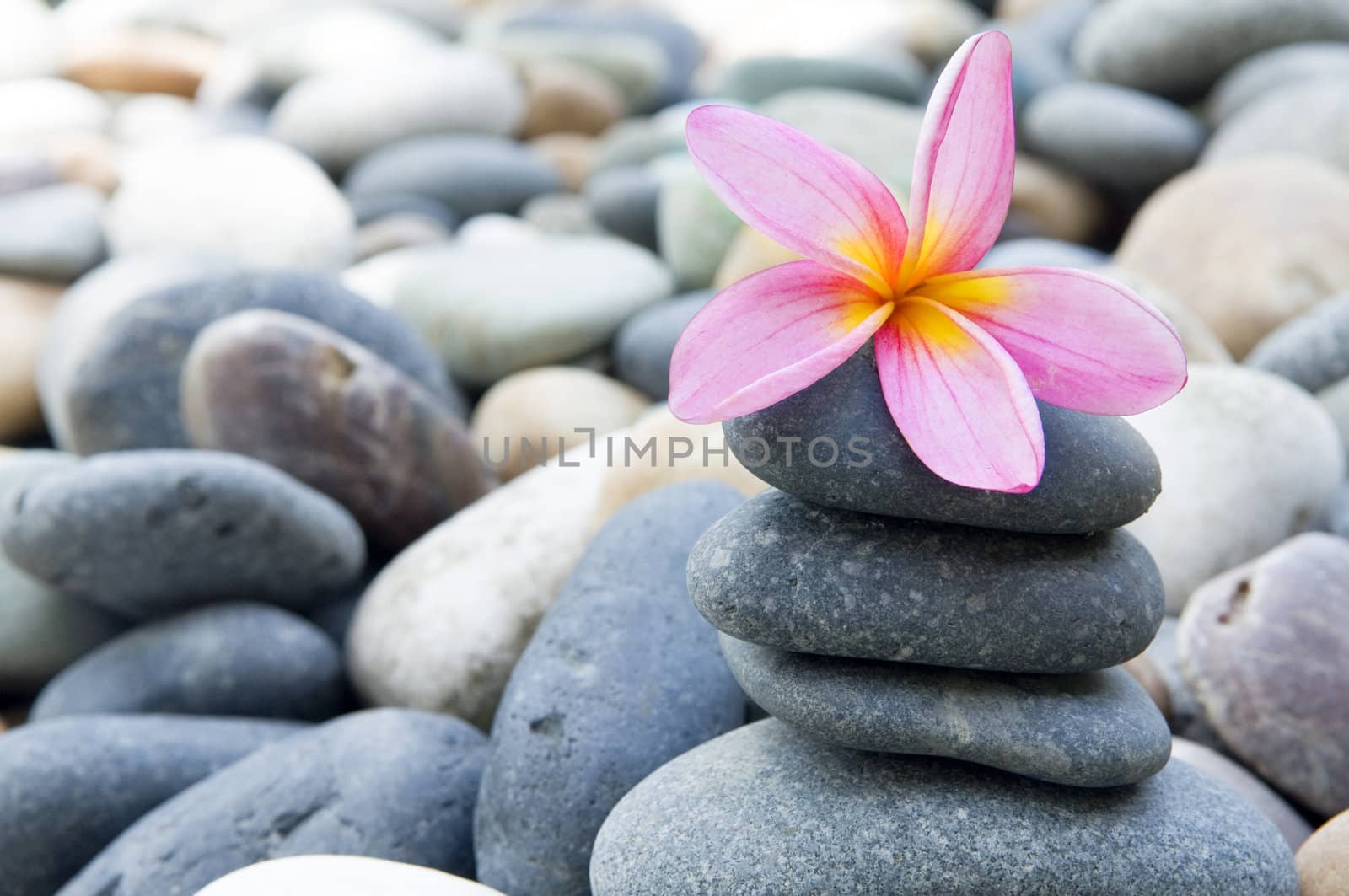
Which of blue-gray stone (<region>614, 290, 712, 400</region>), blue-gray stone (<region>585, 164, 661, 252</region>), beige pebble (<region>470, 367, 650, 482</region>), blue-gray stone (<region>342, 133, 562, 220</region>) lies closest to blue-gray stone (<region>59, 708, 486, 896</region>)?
beige pebble (<region>470, 367, 650, 482</region>)

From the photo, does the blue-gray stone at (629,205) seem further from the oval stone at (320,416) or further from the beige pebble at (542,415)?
the oval stone at (320,416)

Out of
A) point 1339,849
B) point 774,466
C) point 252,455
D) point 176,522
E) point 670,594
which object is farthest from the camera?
point 252,455

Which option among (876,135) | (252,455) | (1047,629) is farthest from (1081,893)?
(876,135)

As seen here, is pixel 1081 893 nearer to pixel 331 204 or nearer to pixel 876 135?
pixel 876 135

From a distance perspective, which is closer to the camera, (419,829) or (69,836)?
(419,829)

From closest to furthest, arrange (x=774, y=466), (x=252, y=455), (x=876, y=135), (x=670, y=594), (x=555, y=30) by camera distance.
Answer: (x=774, y=466) → (x=670, y=594) → (x=252, y=455) → (x=876, y=135) → (x=555, y=30)

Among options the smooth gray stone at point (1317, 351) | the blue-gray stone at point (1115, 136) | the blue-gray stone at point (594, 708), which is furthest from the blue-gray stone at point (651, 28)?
the blue-gray stone at point (594, 708)
